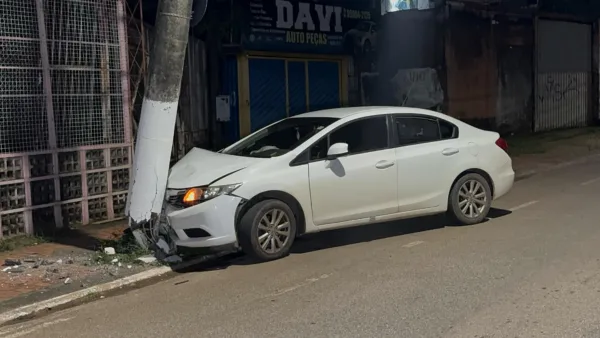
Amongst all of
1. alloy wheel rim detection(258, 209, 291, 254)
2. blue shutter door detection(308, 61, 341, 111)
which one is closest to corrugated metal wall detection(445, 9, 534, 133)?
blue shutter door detection(308, 61, 341, 111)

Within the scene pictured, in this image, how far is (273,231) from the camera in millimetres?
7414

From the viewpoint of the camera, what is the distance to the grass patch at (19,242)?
8391 millimetres

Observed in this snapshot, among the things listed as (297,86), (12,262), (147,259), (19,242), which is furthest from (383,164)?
(297,86)

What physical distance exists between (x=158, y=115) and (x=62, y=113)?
2369mm

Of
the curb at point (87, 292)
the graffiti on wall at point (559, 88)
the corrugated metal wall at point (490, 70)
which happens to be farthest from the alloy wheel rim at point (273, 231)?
the graffiti on wall at point (559, 88)

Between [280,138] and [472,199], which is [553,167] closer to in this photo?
[472,199]

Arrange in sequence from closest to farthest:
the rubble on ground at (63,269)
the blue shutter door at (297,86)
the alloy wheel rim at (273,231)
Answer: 1. the rubble on ground at (63,269)
2. the alloy wheel rim at (273,231)
3. the blue shutter door at (297,86)

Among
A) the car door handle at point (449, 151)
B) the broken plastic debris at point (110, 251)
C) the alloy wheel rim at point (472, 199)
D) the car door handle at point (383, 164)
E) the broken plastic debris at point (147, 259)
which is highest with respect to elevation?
the car door handle at point (449, 151)

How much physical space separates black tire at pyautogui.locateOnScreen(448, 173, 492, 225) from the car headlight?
2924mm

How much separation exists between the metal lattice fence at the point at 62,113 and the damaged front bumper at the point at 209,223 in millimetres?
2698

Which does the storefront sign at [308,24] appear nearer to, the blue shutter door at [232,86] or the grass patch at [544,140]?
the blue shutter door at [232,86]

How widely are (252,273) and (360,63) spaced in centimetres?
1130

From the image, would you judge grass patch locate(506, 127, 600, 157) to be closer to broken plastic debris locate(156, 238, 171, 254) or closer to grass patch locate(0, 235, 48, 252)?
broken plastic debris locate(156, 238, 171, 254)

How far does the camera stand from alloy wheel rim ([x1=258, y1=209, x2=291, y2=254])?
24.1 ft
